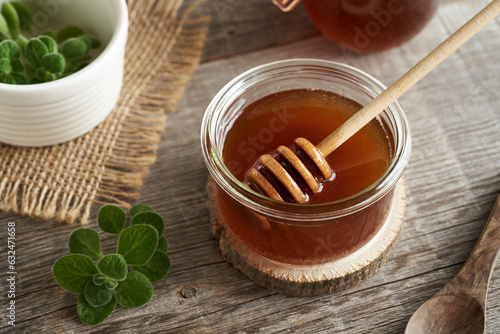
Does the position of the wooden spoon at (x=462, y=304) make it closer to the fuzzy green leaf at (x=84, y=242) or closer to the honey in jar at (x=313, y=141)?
the honey in jar at (x=313, y=141)

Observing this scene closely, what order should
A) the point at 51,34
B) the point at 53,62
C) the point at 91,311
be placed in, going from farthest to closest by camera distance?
the point at 51,34, the point at 53,62, the point at 91,311

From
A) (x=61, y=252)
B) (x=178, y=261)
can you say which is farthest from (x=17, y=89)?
(x=178, y=261)

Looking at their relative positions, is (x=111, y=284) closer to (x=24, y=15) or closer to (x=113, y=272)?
(x=113, y=272)

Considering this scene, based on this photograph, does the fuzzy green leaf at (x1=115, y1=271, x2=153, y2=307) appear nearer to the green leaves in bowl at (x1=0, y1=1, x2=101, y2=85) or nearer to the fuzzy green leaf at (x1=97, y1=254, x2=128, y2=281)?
the fuzzy green leaf at (x1=97, y1=254, x2=128, y2=281)

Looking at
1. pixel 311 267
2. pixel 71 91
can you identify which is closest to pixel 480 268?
pixel 311 267

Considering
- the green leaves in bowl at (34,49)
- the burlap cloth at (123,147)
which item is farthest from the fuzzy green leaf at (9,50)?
the burlap cloth at (123,147)
